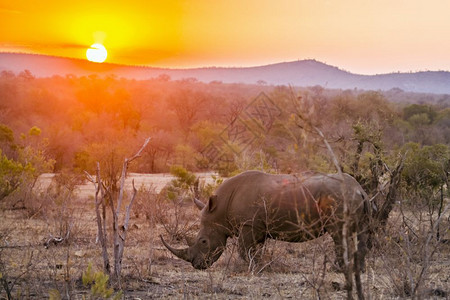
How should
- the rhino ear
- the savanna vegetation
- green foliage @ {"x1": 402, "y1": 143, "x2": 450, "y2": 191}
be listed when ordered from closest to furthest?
1. the savanna vegetation
2. the rhino ear
3. green foliage @ {"x1": 402, "y1": 143, "x2": 450, "y2": 191}

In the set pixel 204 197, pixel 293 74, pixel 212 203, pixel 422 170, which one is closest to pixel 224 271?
pixel 212 203

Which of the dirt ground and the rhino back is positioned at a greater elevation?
the rhino back

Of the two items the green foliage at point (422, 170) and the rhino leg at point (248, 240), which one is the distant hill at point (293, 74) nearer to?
the green foliage at point (422, 170)

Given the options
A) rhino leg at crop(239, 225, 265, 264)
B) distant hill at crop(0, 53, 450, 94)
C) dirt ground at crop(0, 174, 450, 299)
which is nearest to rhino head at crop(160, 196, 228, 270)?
dirt ground at crop(0, 174, 450, 299)

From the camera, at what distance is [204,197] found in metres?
16.9

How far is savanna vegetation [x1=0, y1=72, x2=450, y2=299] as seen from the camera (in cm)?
657

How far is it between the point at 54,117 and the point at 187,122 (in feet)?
36.2

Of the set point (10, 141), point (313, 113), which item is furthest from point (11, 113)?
point (313, 113)

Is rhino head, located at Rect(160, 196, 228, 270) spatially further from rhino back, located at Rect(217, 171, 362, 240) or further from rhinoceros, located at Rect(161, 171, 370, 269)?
rhino back, located at Rect(217, 171, 362, 240)

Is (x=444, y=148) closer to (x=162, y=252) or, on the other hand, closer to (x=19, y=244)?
(x=162, y=252)

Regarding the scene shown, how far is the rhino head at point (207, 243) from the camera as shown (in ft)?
29.2

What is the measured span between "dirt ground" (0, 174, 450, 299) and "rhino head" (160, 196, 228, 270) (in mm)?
179

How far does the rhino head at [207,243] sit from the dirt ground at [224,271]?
18cm

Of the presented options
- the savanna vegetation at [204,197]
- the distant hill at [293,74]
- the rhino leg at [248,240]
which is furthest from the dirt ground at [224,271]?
the distant hill at [293,74]
